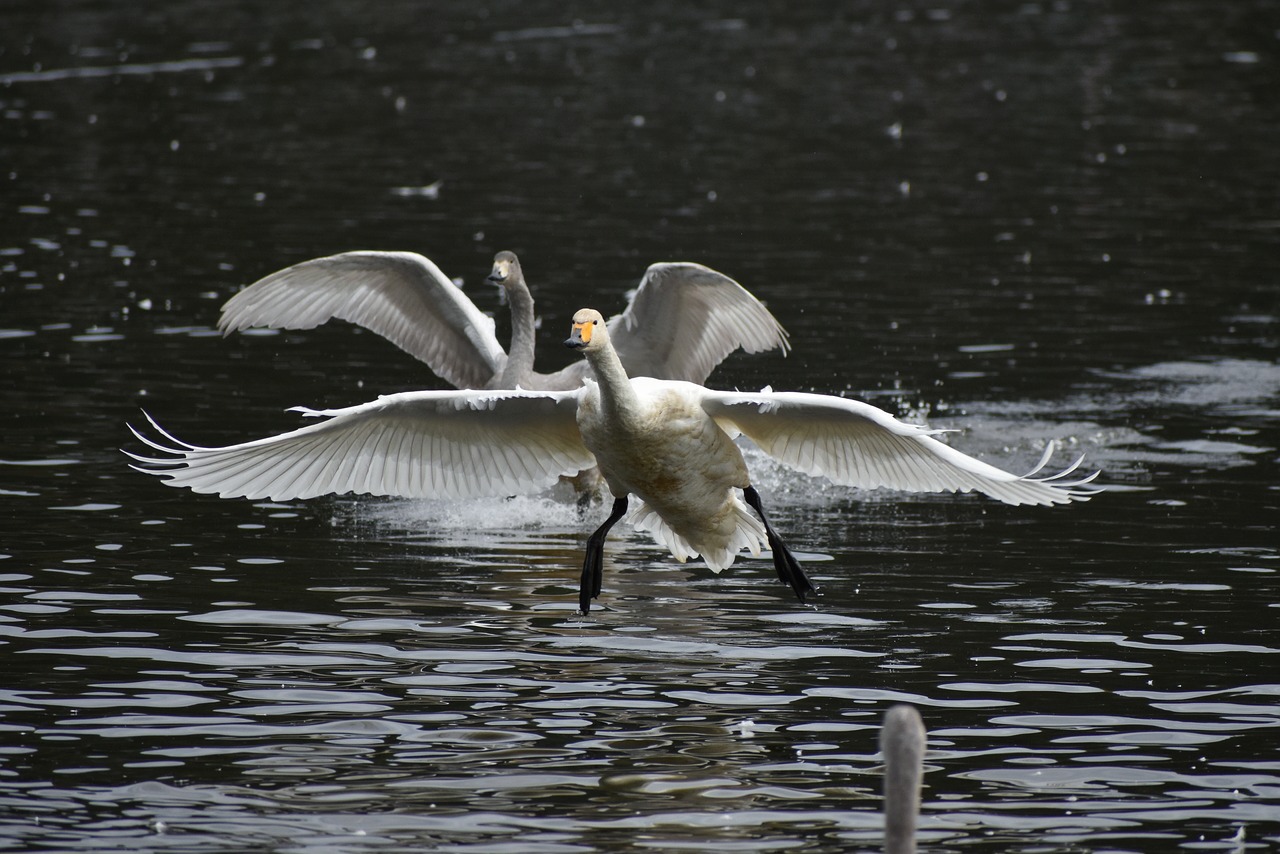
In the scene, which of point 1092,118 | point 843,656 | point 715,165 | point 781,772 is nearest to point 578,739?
point 781,772

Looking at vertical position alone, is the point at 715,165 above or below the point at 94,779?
above

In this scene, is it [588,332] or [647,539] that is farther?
[647,539]

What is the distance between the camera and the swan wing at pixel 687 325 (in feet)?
43.2

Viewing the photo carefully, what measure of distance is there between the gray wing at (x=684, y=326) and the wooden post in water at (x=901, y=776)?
23.3 ft

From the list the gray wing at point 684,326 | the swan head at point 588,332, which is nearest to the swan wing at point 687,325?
the gray wing at point 684,326

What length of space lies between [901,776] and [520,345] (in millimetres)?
8278

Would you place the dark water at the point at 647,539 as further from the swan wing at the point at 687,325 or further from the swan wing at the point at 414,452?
the swan wing at the point at 687,325

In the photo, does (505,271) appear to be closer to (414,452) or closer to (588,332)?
(414,452)

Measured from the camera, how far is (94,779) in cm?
813

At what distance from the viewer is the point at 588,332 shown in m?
9.39

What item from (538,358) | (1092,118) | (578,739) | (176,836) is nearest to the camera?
(176,836)

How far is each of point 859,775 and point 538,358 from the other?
9.42 metres

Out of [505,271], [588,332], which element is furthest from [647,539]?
[588,332]

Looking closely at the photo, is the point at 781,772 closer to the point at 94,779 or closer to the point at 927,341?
the point at 94,779
